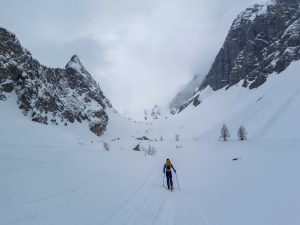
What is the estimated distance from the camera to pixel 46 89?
3027 inches

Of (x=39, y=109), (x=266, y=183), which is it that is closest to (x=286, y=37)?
(x=39, y=109)

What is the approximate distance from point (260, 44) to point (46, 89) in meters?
132

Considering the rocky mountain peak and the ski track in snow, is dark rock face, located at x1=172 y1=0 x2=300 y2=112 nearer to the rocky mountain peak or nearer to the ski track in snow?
the rocky mountain peak

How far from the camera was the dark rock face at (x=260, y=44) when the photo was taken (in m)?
122

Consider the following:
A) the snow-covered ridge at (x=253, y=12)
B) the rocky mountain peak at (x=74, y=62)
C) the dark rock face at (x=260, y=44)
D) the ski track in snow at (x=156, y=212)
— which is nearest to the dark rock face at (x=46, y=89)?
the rocky mountain peak at (x=74, y=62)

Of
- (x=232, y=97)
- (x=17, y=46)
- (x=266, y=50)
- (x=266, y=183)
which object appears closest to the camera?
(x=266, y=183)

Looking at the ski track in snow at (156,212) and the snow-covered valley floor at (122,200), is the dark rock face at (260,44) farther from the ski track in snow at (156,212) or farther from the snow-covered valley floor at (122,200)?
the ski track in snow at (156,212)

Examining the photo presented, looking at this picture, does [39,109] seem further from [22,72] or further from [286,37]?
[286,37]

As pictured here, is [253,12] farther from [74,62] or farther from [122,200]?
[122,200]

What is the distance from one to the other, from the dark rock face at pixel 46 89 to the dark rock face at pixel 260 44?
79.8 m

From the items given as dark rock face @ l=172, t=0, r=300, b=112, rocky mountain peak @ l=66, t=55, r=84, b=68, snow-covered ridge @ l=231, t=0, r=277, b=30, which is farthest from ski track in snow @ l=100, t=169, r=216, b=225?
snow-covered ridge @ l=231, t=0, r=277, b=30

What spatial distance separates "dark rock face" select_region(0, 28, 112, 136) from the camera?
62344mm

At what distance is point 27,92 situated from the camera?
63812 mm

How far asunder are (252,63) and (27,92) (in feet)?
439
